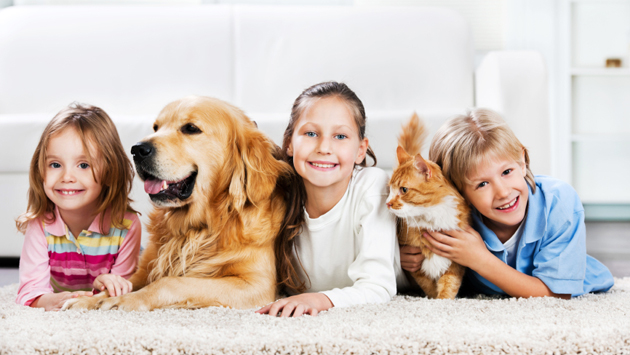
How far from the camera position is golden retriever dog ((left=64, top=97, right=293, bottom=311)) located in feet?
3.69

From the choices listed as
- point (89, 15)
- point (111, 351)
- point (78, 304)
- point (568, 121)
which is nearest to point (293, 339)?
point (111, 351)

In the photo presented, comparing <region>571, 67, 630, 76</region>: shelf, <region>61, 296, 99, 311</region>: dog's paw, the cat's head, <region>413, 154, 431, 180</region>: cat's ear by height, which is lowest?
<region>61, 296, 99, 311</region>: dog's paw

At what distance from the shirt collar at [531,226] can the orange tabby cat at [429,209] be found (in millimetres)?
56

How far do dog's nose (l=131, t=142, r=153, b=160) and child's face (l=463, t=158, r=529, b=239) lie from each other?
0.80 metres

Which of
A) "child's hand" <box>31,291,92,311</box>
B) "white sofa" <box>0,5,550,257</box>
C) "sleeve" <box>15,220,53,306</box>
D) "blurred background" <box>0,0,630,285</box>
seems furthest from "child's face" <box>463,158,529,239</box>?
"blurred background" <box>0,0,630,285</box>

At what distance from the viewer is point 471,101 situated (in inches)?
104

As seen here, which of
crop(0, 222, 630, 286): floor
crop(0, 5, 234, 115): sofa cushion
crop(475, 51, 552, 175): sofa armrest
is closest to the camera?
crop(0, 222, 630, 286): floor

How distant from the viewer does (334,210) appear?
1.26 meters

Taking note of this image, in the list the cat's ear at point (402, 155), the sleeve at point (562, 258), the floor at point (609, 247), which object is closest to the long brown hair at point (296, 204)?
the cat's ear at point (402, 155)

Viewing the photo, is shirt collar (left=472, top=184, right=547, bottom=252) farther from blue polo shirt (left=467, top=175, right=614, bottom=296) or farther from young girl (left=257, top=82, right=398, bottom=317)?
young girl (left=257, top=82, right=398, bottom=317)

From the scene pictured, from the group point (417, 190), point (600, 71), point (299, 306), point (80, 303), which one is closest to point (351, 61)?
point (417, 190)

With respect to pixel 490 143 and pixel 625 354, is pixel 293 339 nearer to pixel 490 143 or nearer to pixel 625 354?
pixel 625 354

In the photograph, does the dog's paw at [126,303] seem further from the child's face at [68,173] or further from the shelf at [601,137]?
the shelf at [601,137]

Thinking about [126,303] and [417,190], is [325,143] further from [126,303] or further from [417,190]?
[126,303]
